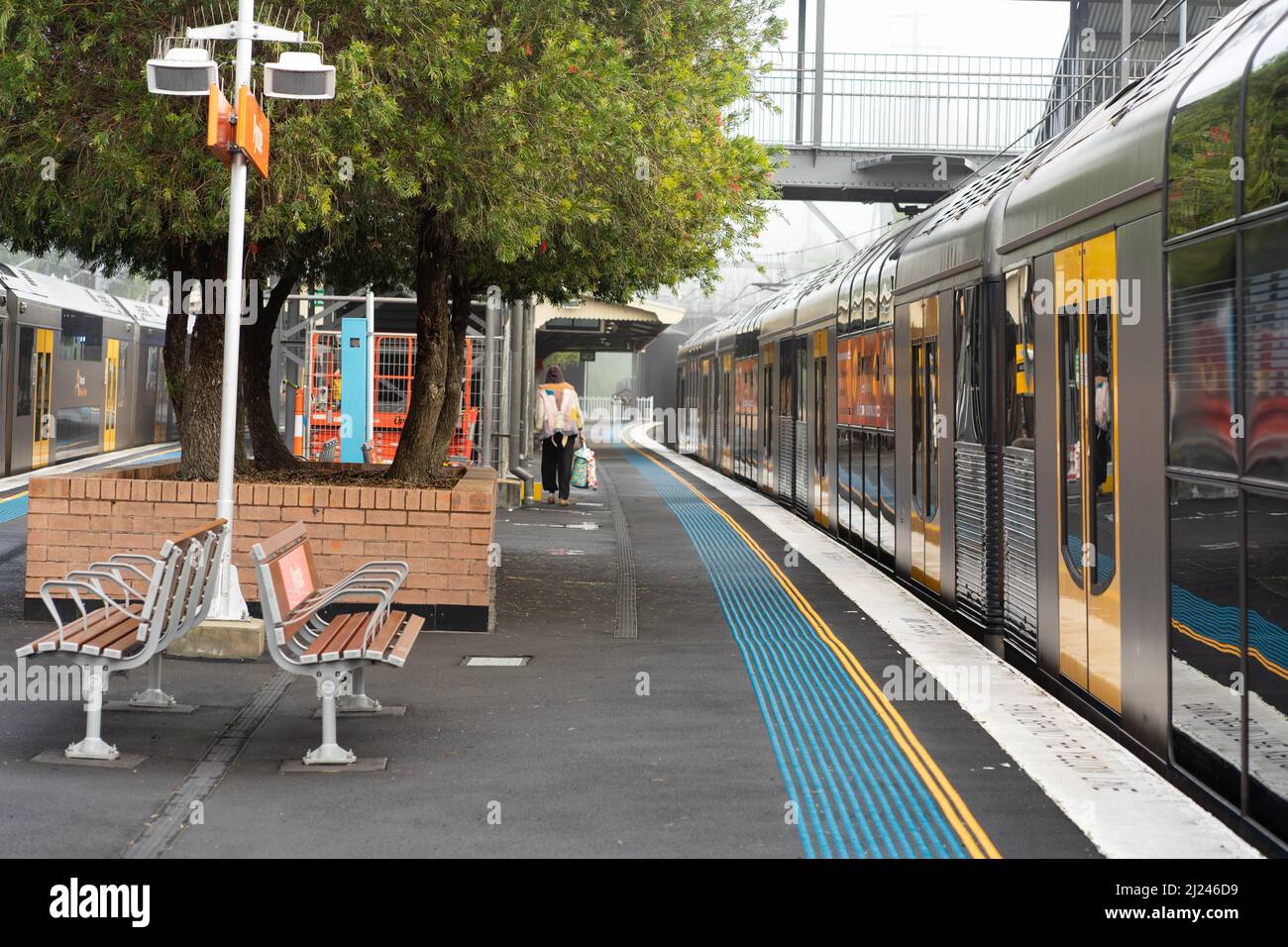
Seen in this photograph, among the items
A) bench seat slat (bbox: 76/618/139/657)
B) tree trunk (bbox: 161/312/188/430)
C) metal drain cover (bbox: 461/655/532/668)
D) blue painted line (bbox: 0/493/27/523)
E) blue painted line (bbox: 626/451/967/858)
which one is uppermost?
tree trunk (bbox: 161/312/188/430)

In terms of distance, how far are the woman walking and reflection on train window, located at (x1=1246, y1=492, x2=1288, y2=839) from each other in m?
14.1

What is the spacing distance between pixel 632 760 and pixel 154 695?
2350 mm

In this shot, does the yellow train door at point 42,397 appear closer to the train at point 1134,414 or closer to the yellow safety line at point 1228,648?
the train at point 1134,414

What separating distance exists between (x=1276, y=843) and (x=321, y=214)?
6420 millimetres

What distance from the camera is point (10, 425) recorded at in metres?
20.8

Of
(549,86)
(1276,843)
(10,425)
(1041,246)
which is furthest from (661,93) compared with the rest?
(10,425)

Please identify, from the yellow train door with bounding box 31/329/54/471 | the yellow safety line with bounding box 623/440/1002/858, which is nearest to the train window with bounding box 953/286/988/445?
the yellow safety line with bounding box 623/440/1002/858

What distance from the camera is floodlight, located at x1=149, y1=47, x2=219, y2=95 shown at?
7773 millimetres

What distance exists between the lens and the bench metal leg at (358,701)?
7.12 metres

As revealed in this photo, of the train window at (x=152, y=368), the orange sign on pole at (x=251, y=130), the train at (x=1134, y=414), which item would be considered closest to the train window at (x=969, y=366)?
the train at (x=1134, y=414)

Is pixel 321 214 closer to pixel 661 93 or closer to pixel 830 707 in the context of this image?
pixel 661 93

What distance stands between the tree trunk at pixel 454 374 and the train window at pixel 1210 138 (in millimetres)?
8264

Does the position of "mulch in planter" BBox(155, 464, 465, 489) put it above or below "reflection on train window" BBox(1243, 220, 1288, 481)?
below

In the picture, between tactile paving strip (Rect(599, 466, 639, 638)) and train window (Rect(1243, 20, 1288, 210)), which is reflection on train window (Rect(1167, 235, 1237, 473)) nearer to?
train window (Rect(1243, 20, 1288, 210))
